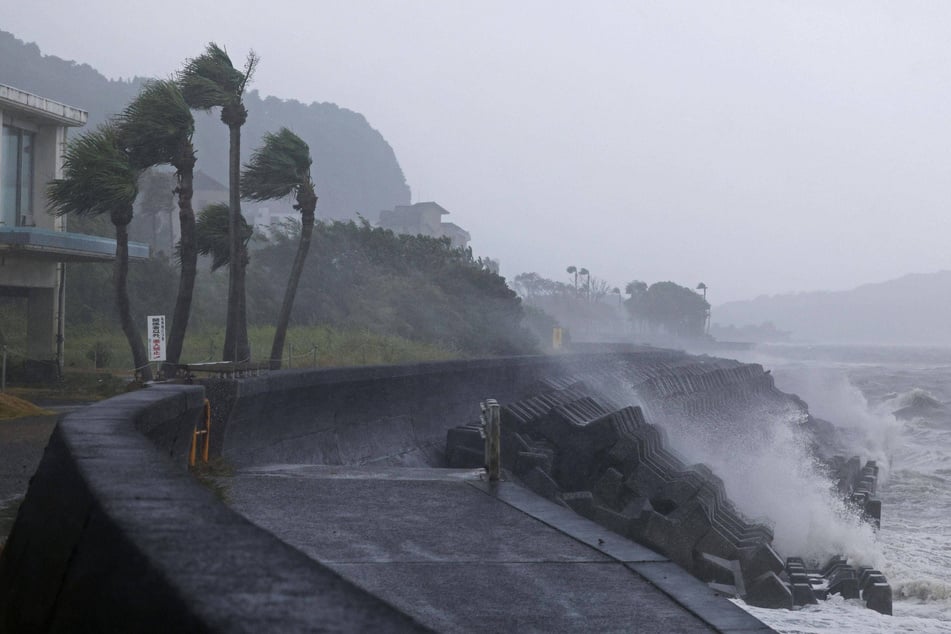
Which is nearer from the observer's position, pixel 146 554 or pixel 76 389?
pixel 146 554

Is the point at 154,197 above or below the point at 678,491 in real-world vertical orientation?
above

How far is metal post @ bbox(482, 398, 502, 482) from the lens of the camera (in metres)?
8.67

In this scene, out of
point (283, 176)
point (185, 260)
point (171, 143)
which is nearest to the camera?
point (171, 143)

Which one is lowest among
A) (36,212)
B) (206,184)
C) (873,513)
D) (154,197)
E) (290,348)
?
(873,513)

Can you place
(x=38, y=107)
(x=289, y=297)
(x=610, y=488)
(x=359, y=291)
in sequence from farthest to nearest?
(x=359, y=291) → (x=38, y=107) → (x=289, y=297) → (x=610, y=488)

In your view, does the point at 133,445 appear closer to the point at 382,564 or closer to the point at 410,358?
the point at 382,564

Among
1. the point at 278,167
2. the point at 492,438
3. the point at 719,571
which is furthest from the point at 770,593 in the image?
the point at 278,167

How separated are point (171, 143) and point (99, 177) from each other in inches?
61.6

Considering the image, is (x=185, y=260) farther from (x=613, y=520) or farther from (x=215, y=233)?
(x=613, y=520)

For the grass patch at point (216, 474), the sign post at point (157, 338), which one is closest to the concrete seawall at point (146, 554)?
the grass patch at point (216, 474)

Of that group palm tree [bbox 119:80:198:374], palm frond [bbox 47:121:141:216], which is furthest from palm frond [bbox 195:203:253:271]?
palm frond [bbox 47:121:141:216]

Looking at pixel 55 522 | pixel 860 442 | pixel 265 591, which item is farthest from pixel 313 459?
pixel 860 442

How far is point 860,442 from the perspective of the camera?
38.2 meters

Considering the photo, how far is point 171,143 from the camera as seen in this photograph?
22281 mm
